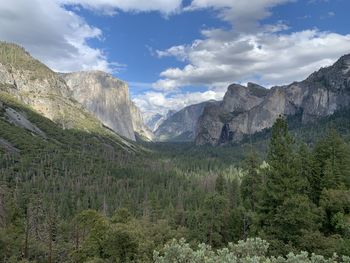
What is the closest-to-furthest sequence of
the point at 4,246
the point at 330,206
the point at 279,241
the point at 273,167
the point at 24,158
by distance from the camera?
1. the point at 279,241
2. the point at 273,167
3. the point at 330,206
4. the point at 4,246
5. the point at 24,158

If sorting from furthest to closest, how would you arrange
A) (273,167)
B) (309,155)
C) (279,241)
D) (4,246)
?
(4,246)
(309,155)
(273,167)
(279,241)

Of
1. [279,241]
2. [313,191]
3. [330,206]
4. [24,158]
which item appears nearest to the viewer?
[279,241]

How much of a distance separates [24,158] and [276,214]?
17825 centimetres

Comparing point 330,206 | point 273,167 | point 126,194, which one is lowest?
point 126,194

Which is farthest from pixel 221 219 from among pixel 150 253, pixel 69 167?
pixel 69 167

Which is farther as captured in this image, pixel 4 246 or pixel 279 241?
pixel 4 246

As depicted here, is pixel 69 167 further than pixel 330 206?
Yes

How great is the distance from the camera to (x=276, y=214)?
35.8 meters

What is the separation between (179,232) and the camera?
6012 centimetres

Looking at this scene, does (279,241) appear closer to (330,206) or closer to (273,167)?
(273,167)

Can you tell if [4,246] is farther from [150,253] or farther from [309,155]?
[309,155]

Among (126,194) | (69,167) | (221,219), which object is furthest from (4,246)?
(69,167)

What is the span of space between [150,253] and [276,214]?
15.1 meters

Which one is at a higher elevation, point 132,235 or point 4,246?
point 132,235
